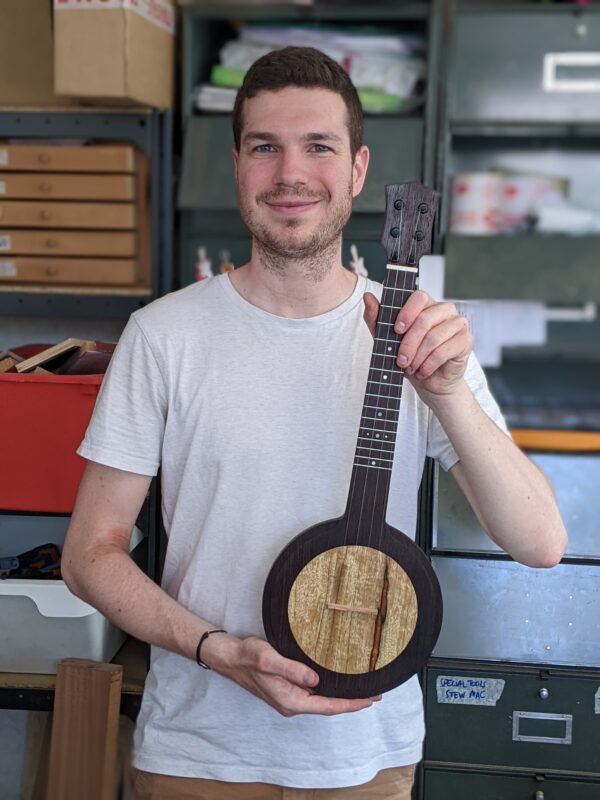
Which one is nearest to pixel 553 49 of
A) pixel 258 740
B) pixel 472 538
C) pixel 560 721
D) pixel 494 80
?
A: pixel 494 80


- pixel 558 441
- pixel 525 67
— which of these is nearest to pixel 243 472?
pixel 558 441

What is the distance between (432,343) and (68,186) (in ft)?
4.41

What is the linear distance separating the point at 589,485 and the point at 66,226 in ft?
4.15

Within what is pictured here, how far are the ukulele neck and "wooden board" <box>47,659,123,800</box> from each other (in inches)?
34.6

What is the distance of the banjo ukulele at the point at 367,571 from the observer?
3.47 ft

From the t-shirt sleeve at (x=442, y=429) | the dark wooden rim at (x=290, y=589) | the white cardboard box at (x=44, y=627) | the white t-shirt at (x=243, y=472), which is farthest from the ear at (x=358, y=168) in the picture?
the white cardboard box at (x=44, y=627)

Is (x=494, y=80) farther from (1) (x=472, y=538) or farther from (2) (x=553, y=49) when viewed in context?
(1) (x=472, y=538)

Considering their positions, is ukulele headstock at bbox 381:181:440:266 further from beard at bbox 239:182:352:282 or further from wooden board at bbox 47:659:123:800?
wooden board at bbox 47:659:123:800

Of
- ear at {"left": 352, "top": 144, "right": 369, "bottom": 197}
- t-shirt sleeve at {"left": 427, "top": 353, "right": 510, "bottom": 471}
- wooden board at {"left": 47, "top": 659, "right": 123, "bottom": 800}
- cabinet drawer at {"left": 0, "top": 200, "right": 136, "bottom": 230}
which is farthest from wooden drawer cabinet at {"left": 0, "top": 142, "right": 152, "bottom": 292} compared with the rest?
t-shirt sleeve at {"left": 427, "top": 353, "right": 510, "bottom": 471}

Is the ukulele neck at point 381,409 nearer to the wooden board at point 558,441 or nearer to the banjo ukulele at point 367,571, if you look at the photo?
the banjo ukulele at point 367,571

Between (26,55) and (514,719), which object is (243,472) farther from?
(26,55)

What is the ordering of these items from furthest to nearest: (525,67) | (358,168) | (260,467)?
(525,67) < (358,168) < (260,467)

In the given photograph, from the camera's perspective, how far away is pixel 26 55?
2082 mm

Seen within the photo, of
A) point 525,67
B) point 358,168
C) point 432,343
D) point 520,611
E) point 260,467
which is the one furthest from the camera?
point 525,67
